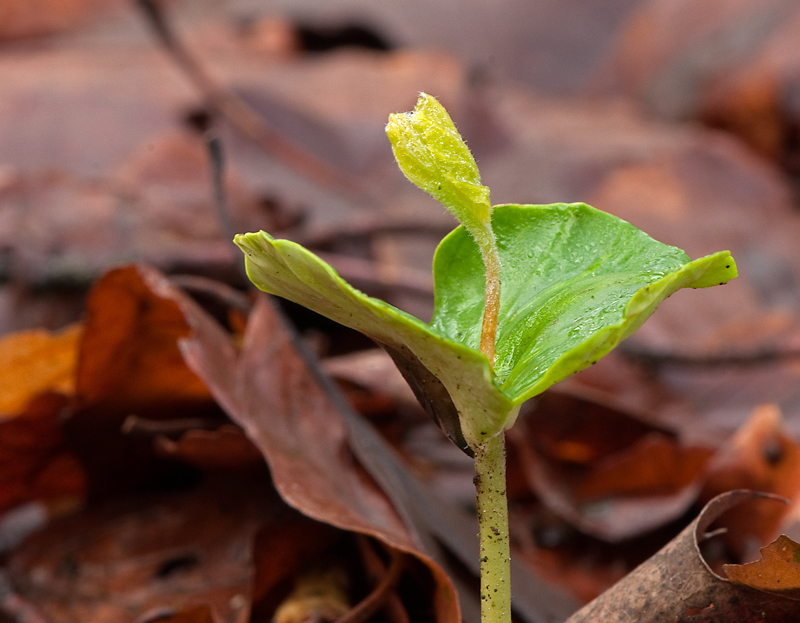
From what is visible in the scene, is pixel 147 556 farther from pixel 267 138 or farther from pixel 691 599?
pixel 267 138

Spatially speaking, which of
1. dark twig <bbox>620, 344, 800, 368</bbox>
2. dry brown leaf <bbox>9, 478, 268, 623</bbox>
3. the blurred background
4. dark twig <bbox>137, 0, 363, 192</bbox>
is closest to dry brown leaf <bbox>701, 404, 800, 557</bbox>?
the blurred background

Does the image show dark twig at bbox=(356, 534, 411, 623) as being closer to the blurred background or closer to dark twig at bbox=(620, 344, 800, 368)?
the blurred background

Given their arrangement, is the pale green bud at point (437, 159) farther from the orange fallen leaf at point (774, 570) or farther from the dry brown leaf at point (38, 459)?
the dry brown leaf at point (38, 459)

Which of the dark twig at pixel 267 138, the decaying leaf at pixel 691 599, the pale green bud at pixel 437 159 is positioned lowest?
the dark twig at pixel 267 138

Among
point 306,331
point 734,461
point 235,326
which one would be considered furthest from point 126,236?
point 734,461

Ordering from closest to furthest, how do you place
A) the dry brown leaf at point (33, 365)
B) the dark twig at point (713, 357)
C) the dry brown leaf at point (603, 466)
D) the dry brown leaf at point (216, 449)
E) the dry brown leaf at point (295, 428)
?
1. the dry brown leaf at point (295, 428)
2. the dry brown leaf at point (216, 449)
3. the dry brown leaf at point (33, 365)
4. the dry brown leaf at point (603, 466)
5. the dark twig at point (713, 357)

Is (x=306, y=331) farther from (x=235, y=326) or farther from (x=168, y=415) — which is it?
(x=168, y=415)

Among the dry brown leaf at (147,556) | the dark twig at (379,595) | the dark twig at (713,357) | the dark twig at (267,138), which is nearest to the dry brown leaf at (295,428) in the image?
the dark twig at (379,595)

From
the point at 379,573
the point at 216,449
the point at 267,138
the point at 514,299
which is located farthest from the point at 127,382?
the point at 267,138
